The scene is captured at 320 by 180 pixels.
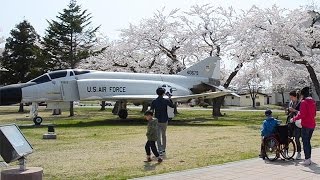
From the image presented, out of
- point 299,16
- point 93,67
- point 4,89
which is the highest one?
point 299,16

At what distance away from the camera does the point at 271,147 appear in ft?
31.3

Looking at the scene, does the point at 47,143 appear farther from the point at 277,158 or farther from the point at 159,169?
the point at 277,158

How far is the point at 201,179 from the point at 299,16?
79.8 feet

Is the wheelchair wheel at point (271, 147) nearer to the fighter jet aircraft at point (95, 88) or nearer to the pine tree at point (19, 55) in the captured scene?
the fighter jet aircraft at point (95, 88)

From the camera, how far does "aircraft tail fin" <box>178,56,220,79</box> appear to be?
91.2 feet

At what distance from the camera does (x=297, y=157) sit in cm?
966

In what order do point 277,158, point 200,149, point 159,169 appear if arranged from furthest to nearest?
1. point 200,149
2. point 277,158
3. point 159,169

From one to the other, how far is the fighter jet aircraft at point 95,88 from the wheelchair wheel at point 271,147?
506 inches

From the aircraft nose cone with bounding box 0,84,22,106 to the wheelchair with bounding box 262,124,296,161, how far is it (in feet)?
46.2

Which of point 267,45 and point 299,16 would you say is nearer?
point 267,45

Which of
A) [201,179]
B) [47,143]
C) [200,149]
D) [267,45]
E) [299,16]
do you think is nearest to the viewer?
[201,179]

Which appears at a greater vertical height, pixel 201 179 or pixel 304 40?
pixel 304 40

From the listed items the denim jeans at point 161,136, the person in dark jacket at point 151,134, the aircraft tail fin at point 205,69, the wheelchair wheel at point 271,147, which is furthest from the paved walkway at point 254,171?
the aircraft tail fin at point 205,69

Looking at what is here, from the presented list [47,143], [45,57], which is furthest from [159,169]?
[45,57]
